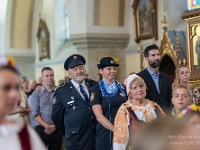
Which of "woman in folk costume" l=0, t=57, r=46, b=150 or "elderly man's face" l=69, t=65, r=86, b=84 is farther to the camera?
"elderly man's face" l=69, t=65, r=86, b=84

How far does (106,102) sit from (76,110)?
789 mm

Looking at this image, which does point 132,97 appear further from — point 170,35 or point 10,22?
point 10,22

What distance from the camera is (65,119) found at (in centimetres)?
A: 720

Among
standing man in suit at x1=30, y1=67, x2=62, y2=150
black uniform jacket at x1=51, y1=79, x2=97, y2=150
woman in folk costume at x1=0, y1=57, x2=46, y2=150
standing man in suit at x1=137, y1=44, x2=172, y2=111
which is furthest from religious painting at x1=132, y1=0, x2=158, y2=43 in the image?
woman in folk costume at x1=0, y1=57, x2=46, y2=150

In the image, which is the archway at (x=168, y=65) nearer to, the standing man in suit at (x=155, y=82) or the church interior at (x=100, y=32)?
the church interior at (x=100, y=32)

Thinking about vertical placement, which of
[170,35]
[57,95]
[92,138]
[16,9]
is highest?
[16,9]

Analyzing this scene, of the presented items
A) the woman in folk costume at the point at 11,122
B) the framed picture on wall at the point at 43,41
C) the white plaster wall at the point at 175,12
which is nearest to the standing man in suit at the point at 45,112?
the woman in folk costume at the point at 11,122

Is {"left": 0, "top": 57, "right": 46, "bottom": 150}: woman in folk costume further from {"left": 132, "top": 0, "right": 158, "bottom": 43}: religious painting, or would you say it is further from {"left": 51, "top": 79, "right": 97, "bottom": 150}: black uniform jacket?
{"left": 132, "top": 0, "right": 158, "bottom": 43}: religious painting

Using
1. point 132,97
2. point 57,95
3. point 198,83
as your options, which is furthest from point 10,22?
point 132,97

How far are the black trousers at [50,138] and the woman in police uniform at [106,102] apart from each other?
6.45 ft

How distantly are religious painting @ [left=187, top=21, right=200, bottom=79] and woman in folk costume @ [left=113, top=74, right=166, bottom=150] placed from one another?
5.31m

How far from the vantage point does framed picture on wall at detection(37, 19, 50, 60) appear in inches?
810

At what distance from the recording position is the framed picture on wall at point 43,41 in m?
20.6

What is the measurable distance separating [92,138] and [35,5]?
14.7 m
